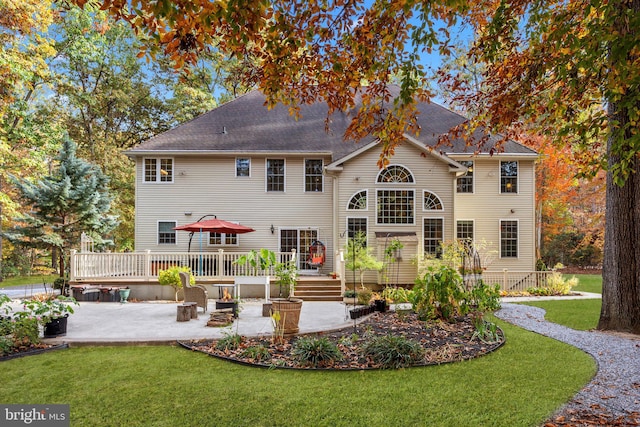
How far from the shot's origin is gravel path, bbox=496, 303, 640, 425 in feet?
13.9

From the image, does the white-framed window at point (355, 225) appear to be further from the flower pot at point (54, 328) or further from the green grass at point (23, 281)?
the green grass at point (23, 281)

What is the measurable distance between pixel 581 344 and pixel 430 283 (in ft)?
9.06

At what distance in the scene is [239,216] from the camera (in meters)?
17.1

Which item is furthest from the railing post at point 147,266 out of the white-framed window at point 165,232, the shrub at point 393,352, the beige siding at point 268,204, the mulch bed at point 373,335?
the shrub at point 393,352

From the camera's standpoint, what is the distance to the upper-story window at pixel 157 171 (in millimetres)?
17078

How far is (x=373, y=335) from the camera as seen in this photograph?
7.36m

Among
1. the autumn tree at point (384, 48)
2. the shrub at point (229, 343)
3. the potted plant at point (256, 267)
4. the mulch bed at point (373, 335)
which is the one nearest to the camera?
the autumn tree at point (384, 48)

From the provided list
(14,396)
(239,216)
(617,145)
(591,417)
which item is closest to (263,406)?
(14,396)

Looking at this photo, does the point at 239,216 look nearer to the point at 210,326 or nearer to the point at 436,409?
the point at 210,326

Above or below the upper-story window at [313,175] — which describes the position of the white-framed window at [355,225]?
below

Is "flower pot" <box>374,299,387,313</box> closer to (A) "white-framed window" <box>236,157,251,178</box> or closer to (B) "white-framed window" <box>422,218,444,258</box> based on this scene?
(B) "white-framed window" <box>422,218,444,258</box>

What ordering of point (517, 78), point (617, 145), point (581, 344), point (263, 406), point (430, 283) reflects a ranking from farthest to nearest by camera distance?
point (430, 283) < point (581, 344) < point (517, 78) < point (263, 406) < point (617, 145)

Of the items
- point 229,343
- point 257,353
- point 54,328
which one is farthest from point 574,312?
point 54,328

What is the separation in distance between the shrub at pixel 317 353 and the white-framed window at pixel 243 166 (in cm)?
1213
